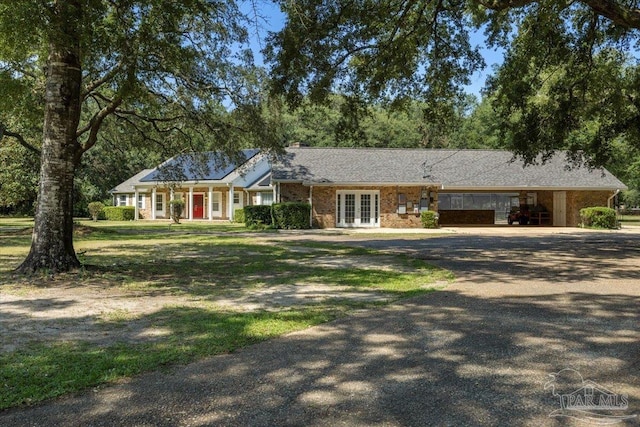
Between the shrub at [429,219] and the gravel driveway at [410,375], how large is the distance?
68.8 ft

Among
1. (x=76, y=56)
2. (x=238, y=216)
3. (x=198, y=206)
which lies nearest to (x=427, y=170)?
(x=238, y=216)

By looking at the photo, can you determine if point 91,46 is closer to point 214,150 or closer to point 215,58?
point 215,58

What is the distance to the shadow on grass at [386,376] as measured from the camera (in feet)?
10.9

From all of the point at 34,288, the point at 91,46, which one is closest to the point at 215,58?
the point at 91,46

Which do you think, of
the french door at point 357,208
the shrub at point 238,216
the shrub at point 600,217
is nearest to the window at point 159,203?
the shrub at point 238,216

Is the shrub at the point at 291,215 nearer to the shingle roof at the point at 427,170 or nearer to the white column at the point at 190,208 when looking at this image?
the shingle roof at the point at 427,170

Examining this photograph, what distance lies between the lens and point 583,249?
1597cm

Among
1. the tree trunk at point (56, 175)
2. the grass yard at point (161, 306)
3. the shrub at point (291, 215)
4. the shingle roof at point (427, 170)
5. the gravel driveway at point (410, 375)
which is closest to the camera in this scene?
the gravel driveway at point (410, 375)

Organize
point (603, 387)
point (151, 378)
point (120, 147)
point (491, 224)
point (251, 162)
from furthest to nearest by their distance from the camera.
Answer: point (251, 162)
point (491, 224)
point (120, 147)
point (151, 378)
point (603, 387)

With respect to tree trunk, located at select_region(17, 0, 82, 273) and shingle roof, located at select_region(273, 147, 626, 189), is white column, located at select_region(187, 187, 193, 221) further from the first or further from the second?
tree trunk, located at select_region(17, 0, 82, 273)

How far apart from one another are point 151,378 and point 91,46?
6.93m

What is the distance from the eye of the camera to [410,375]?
4.06 meters

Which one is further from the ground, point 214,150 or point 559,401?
point 214,150

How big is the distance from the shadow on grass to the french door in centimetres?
2244
